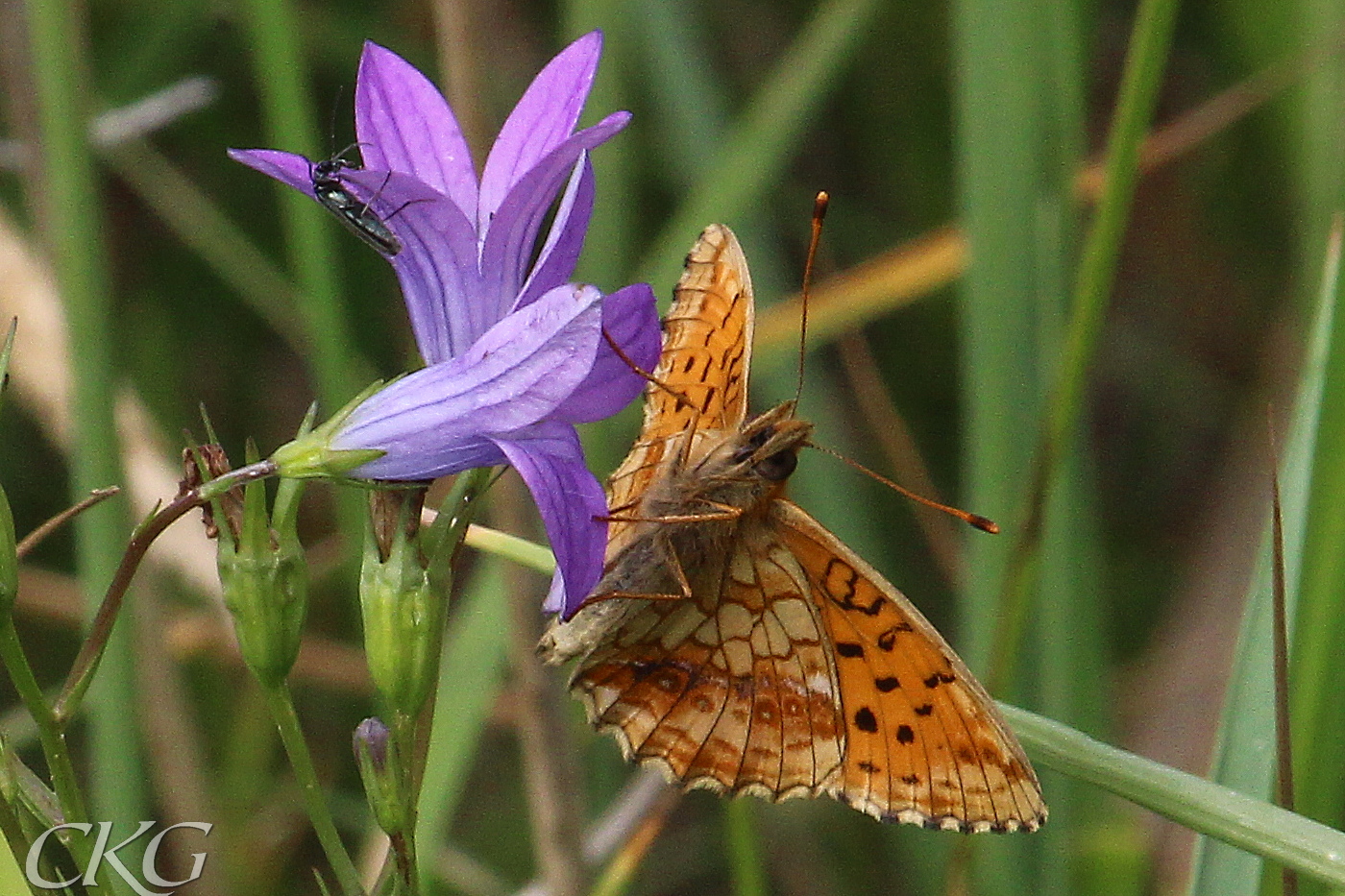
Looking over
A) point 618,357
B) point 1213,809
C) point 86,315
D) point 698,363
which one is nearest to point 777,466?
point 698,363

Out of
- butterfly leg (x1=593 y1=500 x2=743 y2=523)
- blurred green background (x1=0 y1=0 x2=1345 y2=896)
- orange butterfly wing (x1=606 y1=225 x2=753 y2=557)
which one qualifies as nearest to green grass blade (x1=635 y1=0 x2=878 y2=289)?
blurred green background (x1=0 y1=0 x2=1345 y2=896)

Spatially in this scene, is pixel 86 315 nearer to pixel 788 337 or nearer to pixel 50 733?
pixel 50 733

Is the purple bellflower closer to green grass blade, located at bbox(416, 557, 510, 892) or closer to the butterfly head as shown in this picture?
the butterfly head

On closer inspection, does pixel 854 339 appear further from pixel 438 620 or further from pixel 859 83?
pixel 438 620

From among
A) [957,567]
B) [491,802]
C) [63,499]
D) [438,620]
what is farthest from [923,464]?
→ [438,620]

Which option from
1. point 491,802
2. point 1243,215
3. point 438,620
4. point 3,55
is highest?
point 3,55

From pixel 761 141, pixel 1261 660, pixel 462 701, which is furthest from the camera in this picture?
pixel 761 141

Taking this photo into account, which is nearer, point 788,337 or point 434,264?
point 434,264
